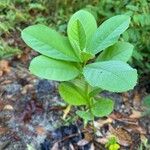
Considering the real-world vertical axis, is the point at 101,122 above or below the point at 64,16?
below

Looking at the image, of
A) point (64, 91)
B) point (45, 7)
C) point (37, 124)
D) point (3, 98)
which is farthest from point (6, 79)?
point (45, 7)

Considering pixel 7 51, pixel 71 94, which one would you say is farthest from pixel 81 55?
pixel 7 51

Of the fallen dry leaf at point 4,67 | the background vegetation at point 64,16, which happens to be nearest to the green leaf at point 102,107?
the background vegetation at point 64,16

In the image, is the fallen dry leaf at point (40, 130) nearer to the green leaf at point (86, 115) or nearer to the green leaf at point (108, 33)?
the green leaf at point (86, 115)

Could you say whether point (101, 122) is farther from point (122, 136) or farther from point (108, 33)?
point (108, 33)

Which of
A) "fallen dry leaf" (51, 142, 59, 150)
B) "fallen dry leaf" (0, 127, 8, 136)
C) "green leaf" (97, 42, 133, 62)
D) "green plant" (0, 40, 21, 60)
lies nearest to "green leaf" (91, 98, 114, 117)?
"green leaf" (97, 42, 133, 62)

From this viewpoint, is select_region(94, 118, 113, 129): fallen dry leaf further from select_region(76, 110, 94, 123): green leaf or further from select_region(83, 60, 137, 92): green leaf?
select_region(83, 60, 137, 92): green leaf
